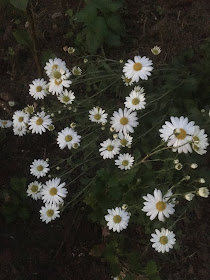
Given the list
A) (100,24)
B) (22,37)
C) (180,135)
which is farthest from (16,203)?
(100,24)

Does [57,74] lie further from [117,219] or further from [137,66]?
[117,219]

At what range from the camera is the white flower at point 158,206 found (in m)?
2.17

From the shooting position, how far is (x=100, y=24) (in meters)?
3.19

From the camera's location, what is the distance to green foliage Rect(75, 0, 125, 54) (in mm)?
3104

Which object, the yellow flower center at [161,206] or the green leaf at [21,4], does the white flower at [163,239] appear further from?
the green leaf at [21,4]

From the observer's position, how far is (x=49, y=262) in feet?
9.93

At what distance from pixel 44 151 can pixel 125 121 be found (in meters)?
1.16

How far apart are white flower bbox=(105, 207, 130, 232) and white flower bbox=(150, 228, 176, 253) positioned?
197 mm

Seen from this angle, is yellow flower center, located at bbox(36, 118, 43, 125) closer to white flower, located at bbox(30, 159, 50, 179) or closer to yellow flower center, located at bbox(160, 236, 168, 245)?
white flower, located at bbox(30, 159, 50, 179)

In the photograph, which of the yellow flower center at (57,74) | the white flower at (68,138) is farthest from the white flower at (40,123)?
the yellow flower center at (57,74)

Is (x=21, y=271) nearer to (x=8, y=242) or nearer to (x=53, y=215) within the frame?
(x=8, y=242)

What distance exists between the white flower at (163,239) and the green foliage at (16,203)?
4.01 ft

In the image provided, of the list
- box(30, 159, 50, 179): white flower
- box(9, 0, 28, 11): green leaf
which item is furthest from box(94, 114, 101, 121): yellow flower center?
box(9, 0, 28, 11): green leaf

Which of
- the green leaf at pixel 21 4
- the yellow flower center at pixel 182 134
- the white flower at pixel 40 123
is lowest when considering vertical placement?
the yellow flower center at pixel 182 134
